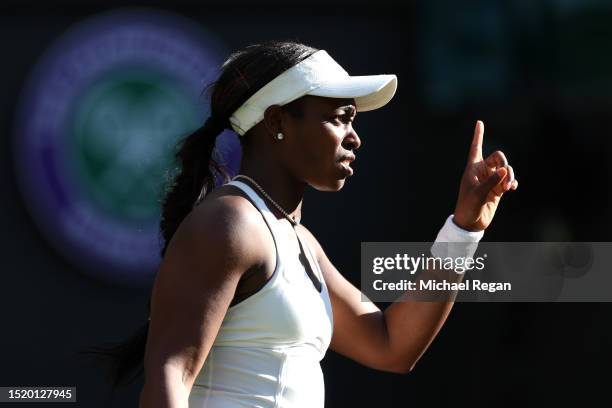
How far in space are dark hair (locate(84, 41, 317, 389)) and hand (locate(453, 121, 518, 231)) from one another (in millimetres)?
460

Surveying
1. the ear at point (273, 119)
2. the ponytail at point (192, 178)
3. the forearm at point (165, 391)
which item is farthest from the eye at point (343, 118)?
the forearm at point (165, 391)

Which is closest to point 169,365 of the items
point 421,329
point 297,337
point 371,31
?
point 297,337

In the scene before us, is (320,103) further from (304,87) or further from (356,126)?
(356,126)

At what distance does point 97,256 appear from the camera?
409 centimetres

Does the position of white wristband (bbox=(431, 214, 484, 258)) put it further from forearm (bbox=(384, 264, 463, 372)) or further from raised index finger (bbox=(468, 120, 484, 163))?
raised index finger (bbox=(468, 120, 484, 163))

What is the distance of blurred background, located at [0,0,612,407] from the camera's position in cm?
409

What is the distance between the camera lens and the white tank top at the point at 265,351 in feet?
7.07

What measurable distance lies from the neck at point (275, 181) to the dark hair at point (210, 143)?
0.24ft

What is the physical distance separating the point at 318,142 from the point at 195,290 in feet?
1.52

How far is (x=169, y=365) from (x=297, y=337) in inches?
11.5

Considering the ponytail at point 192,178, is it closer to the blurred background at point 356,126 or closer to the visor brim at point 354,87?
the visor brim at point 354,87

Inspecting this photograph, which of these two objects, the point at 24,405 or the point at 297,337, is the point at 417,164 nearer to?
the point at 24,405

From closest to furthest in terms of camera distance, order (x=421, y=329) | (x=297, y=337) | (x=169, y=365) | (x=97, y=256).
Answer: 1. (x=169, y=365)
2. (x=297, y=337)
3. (x=421, y=329)
4. (x=97, y=256)

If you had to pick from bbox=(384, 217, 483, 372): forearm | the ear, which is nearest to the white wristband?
bbox=(384, 217, 483, 372): forearm
